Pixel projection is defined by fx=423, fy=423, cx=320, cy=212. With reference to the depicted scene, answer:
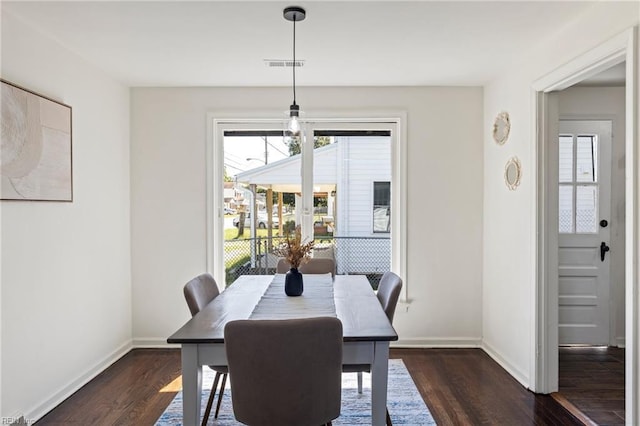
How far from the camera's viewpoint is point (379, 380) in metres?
1.90

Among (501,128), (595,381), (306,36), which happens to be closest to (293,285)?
(306,36)

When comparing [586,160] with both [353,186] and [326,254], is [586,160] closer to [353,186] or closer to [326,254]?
[353,186]

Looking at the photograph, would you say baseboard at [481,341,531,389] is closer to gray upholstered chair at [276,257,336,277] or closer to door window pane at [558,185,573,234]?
door window pane at [558,185,573,234]

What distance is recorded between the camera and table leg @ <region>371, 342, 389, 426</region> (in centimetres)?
189

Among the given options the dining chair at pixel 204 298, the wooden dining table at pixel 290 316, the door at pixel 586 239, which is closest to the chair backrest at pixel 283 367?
the wooden dining table at pixel 290 316

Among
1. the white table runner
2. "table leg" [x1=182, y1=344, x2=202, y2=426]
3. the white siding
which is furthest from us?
the white siding

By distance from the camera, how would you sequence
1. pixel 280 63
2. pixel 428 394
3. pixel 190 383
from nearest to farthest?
pixel 190 383 < pixel 428 394 < pixel 280 63

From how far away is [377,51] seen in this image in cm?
301

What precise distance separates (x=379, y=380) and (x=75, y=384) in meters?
2.35

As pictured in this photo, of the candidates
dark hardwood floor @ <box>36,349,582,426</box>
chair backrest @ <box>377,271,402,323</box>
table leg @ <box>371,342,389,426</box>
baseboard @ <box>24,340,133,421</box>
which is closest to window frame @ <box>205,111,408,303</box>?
dark hardwood floor @ <box>36,349,582,426</box>

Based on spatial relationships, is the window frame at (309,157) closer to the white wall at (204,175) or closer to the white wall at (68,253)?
the white wall at (204,175)

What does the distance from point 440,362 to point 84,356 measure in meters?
2.81

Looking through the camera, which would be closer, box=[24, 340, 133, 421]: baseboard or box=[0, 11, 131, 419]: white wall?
box=[0, 11, 131, 419]: white wall

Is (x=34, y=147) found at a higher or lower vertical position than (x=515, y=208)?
higher
